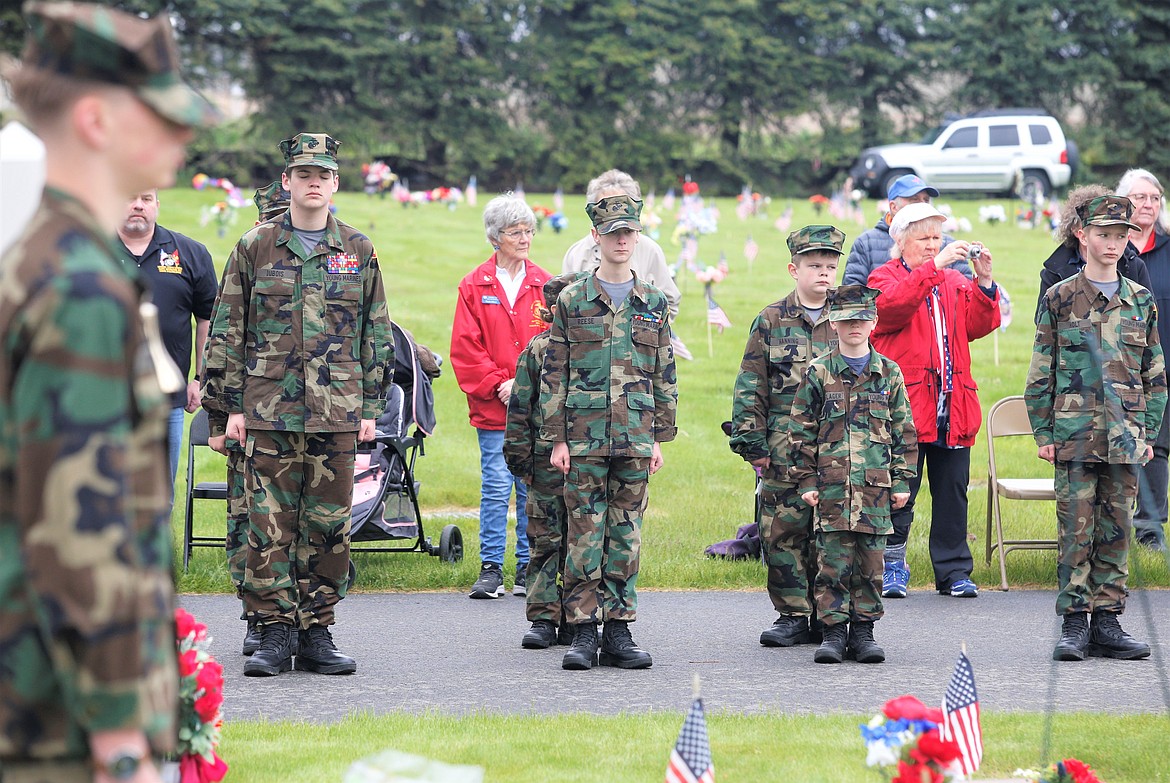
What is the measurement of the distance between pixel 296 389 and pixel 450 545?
10.1ft

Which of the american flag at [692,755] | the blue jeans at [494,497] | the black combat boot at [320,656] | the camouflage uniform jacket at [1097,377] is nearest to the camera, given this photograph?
the american flag at [692,755]

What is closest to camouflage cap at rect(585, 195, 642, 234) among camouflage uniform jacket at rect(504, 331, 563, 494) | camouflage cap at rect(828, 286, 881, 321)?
camouflage uniform jacket at rect(504, 331, 563, 494)

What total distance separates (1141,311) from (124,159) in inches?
241

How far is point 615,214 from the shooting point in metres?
6.99

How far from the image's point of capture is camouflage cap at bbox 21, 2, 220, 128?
253 cm

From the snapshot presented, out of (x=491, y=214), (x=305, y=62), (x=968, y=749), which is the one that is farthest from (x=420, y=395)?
(x=305, y=62)

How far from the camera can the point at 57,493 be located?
7.84ft

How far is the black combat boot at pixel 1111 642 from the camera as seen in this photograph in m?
7.30

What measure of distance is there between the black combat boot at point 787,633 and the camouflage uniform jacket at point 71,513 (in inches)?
213

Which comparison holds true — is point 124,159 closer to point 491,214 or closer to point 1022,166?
point 491,214

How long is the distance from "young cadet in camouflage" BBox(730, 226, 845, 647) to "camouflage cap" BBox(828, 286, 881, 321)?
0.27 metres

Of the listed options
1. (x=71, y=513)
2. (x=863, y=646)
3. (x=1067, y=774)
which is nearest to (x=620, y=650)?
(x=863, y=646)

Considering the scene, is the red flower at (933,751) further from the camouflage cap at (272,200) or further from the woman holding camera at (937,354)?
the camouflage cap at (272,200)

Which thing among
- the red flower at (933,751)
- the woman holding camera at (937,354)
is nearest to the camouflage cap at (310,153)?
the woman holding camera at (937,354)
